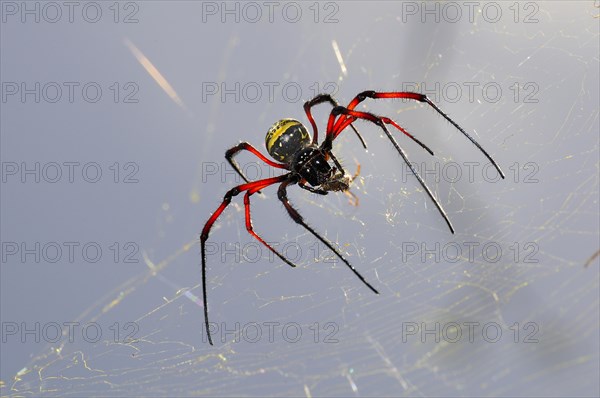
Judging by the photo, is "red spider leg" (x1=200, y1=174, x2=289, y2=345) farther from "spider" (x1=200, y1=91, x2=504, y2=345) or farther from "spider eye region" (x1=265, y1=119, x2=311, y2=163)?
"spider eye region" (x1=265, y1=119, x2=311, y2=163)

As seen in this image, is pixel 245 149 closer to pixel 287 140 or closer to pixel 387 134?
pixel 287 140

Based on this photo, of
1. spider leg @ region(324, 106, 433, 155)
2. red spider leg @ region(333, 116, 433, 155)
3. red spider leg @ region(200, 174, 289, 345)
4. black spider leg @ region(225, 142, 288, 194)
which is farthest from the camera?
black spider leg @ region(225, 142, 288, 194)

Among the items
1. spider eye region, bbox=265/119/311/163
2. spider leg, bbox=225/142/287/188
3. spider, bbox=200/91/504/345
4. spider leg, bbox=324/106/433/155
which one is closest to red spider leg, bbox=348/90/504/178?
spider, bbox=200/91/504/345

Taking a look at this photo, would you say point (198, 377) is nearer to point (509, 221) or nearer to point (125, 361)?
point (125, 361)

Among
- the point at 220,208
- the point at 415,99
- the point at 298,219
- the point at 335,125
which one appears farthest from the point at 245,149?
the point at 415,99

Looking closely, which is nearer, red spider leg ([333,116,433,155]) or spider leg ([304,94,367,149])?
red spider leg ([333,116,433,155])

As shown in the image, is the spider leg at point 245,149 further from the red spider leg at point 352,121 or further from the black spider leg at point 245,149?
the red spider leg at point 352,121

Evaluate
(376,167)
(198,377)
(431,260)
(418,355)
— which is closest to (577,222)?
(431,260)

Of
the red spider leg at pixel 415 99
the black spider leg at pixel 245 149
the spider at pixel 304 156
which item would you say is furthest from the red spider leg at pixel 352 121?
the black spider leg at pixel 245 149

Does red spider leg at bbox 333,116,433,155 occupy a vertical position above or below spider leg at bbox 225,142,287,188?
below
